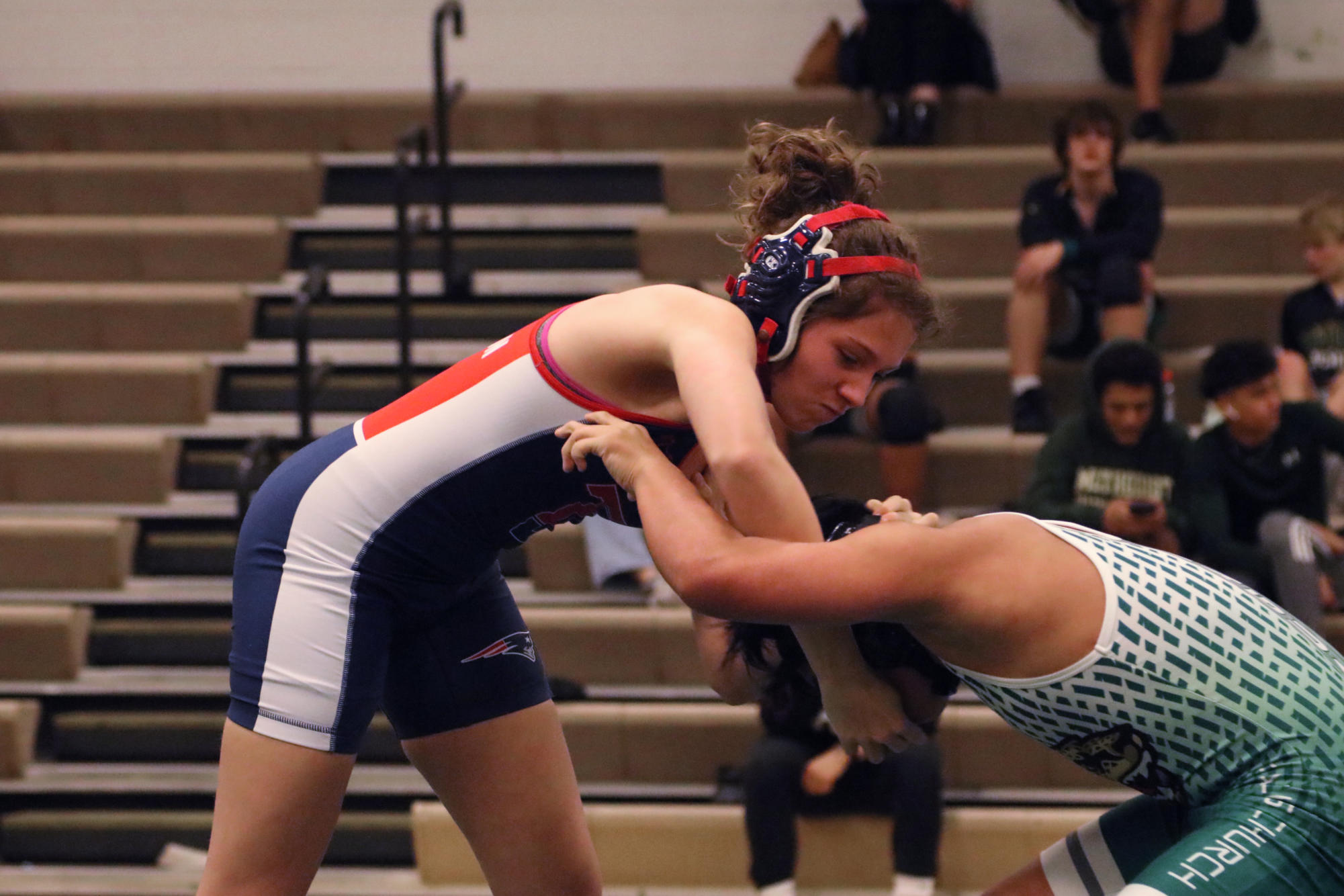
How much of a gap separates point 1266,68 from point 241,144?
4454mm

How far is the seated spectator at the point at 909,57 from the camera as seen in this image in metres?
6.43

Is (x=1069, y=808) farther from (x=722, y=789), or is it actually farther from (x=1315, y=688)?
(x=1315, y=688)

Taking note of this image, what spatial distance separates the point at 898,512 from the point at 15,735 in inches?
145

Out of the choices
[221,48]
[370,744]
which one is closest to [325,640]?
[370,744]

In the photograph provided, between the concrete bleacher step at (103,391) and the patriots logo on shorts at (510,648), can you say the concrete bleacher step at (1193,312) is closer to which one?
the concrete bleacher step at (103,391)

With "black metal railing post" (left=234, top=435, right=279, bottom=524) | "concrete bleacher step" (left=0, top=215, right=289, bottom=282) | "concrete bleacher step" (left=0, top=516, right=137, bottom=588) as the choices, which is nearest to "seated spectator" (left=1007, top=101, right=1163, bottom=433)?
"black metal railing post" (left=234, top=435, right=279, bottom=524)

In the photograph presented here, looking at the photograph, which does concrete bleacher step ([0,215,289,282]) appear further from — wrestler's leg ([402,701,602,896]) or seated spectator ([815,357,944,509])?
wrestler's leg ([402,701,602,896])

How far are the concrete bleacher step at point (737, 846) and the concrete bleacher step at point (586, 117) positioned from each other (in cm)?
315

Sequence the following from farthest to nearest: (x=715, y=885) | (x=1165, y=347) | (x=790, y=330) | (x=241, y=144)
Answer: (x=241, y=144)
(x=1165, y=347)
(x=715, y=885)
(x=790, y=330)

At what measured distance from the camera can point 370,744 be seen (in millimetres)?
5031

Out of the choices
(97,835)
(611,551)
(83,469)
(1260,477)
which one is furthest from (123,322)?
(1260,477)

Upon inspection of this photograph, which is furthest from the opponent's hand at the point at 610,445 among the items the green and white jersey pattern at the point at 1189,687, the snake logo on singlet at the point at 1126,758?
the snake logo on singlet at the point at 1126,758

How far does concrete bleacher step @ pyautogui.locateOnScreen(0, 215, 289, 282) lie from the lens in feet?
20.6

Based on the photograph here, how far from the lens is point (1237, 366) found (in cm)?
467
